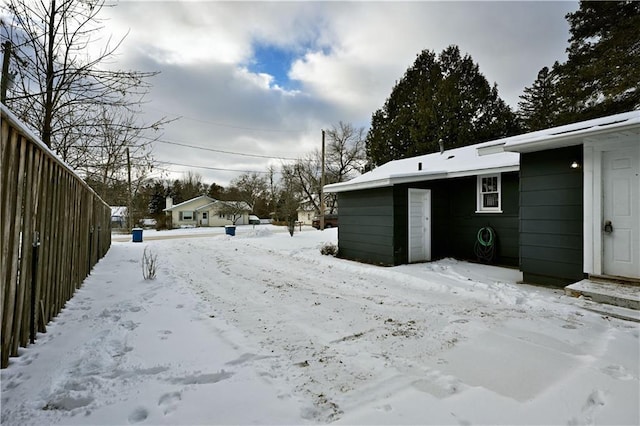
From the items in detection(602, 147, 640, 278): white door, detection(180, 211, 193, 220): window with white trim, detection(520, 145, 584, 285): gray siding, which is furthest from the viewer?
detection(180, 211, 193, 220): window with white trim

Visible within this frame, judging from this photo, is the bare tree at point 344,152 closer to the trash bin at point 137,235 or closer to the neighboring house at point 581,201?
the trash bin at point 137,235

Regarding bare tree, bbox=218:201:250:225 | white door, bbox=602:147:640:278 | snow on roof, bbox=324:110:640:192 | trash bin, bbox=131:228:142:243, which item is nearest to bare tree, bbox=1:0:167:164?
snow on roof, bbox=324:110:640:192

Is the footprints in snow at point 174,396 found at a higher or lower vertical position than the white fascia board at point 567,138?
lower

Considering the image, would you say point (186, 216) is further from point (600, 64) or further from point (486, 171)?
point (600, 64)

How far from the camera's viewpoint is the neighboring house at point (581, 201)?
4.52m

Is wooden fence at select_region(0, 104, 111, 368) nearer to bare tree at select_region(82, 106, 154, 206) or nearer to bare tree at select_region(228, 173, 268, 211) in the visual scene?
bare tree at select_region(82, 106, 154, 206)

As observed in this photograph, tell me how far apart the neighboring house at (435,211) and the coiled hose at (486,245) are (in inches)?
4.2

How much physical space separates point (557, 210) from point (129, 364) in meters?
6.71

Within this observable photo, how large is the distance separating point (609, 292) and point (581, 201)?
64.7 inches

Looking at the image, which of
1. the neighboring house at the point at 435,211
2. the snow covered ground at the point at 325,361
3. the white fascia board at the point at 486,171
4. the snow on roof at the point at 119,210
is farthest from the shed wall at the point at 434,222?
the snow on roof at the point at 119,210

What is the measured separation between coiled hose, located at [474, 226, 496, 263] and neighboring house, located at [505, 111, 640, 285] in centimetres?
187

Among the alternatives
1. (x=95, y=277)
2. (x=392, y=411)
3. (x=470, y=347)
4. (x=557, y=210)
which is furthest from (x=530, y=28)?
(x=95, y=277)

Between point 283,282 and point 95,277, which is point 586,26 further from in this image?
point 95,277

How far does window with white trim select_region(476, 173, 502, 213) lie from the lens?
25.2 feet
